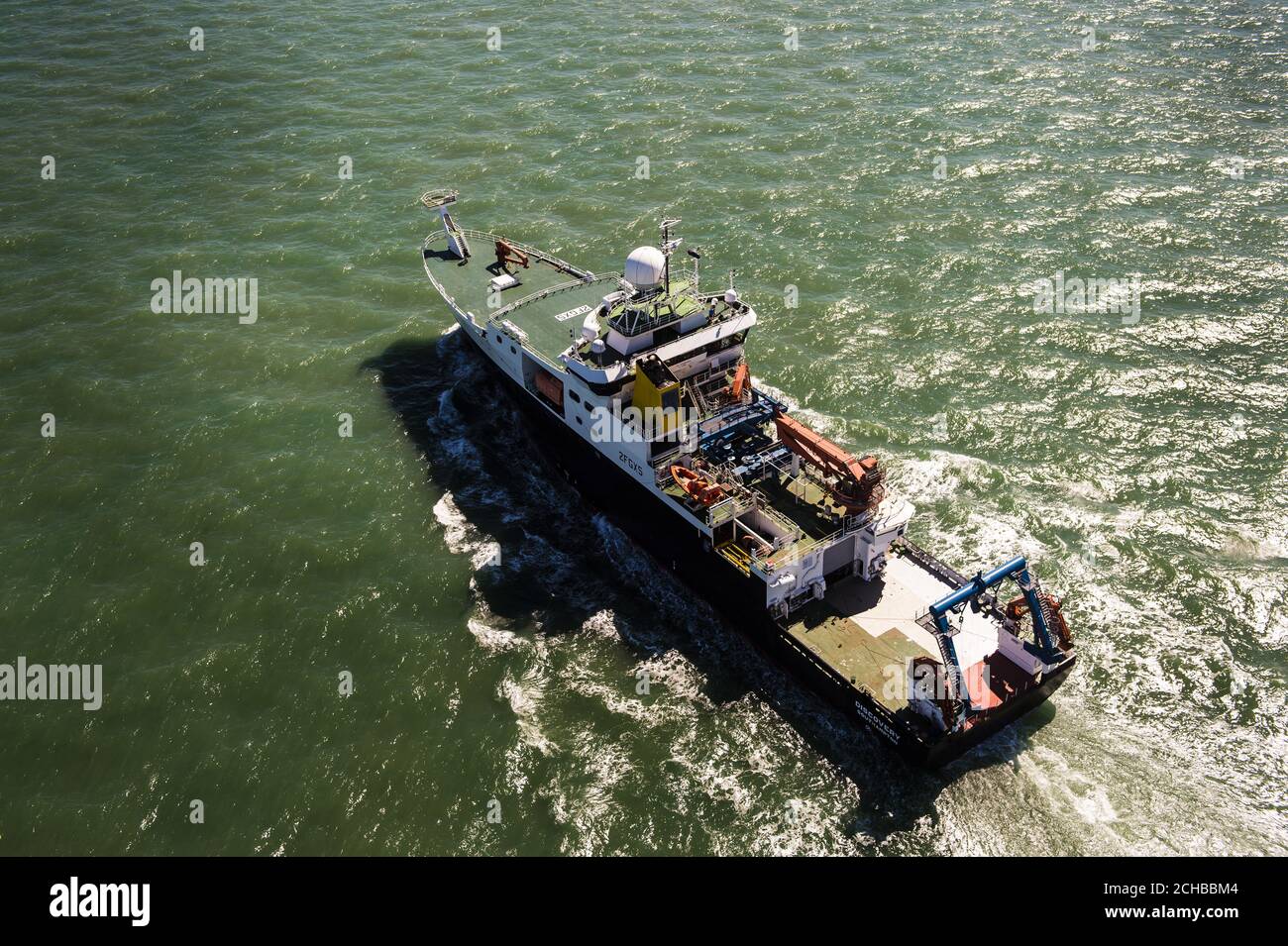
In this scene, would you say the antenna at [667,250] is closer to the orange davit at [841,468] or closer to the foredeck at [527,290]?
the foredeck at [527,290]

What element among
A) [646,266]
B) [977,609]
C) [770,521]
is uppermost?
[646,266]

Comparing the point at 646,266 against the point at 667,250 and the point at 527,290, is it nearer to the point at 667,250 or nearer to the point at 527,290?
the point at 667,250

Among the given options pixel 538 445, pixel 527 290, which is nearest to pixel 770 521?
pixel 538 445

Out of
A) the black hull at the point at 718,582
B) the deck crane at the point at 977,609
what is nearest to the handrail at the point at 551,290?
the black hull at the point at 718,582

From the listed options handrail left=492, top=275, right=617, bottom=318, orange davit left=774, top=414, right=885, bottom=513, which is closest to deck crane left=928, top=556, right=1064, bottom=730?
orange davit left=774, top=414, right=885, bottom=513
